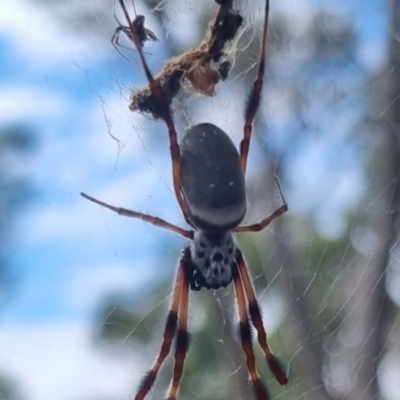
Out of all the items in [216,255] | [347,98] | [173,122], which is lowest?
[216,255]

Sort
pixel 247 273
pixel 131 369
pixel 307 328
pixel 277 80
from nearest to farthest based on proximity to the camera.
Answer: pixel 247 273, pixel 131 369, pixel 307 328, pixel 277 80

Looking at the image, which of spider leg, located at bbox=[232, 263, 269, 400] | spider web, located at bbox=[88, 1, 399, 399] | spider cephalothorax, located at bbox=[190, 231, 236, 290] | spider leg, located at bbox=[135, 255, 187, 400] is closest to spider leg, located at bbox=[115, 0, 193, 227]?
spider cephalothorax, located at bbox=[190, 231, 236, 290]

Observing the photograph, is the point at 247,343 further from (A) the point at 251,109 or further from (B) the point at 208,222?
(A) the point at 251,109

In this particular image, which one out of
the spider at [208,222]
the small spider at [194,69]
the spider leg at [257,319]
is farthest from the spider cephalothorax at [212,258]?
the small spider at [194,69]

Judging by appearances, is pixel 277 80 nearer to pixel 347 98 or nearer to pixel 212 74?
pixel 347 98

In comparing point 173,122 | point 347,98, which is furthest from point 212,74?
point 347,98

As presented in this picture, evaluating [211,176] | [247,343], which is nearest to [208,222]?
[211,176]
